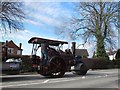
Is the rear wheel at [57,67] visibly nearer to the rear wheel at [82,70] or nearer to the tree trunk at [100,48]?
the rear wheel at [82,70]

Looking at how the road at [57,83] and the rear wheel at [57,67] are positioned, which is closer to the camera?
the road at [57,83]

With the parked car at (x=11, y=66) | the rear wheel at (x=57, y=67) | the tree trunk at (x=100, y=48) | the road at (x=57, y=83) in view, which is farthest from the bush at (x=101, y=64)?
the parked car at (x=11, y=66)

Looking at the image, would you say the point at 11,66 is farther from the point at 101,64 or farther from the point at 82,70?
the point at 101,64

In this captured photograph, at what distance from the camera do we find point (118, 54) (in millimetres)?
74250

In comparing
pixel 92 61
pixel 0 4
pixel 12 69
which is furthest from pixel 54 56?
pixel 92 61

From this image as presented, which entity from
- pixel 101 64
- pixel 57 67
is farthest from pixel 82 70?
pixel 101 64

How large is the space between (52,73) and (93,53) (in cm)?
4167

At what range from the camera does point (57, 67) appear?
871 inches

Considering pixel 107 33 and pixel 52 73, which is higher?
pixel 107 33

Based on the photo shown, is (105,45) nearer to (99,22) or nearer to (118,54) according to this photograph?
(99,22)


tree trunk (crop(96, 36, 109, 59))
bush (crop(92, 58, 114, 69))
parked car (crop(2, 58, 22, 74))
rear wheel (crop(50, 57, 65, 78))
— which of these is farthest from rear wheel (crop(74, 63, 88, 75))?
tree trunk (crop(96, 36, 109, 59))

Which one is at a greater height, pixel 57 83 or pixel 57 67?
pixel 57 67

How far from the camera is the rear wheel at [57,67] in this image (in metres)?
21.9

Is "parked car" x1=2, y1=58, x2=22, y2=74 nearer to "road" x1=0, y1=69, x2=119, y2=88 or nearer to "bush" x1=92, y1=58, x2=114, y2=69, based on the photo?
"road" x1=0, y1=69, x2=119, y2=88
